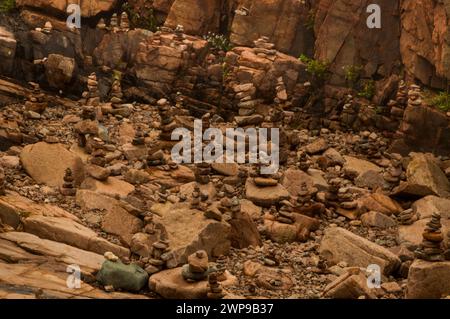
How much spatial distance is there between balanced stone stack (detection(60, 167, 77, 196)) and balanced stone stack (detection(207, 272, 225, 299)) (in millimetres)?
8046

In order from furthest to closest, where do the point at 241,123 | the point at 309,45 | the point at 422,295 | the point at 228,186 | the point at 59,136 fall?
the point at 309,45 → the point at 241,123 → the point at 59,136 → the point at 228,186 → the point at 422,295

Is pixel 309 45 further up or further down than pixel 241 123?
further up

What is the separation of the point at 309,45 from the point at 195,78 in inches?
213

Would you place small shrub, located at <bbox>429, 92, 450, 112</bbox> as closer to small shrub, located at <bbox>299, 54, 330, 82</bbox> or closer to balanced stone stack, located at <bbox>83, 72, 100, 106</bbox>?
small shrub, located at <bbox>299, 54, 330, 82</bbox>

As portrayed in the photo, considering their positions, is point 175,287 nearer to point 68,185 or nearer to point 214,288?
point 214,288

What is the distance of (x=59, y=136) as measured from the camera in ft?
101

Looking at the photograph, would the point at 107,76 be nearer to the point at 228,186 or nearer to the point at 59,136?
the point at 59,136

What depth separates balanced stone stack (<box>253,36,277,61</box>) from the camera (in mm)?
34844

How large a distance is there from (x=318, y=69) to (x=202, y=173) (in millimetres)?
9498

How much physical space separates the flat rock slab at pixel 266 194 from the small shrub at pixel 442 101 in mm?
8166

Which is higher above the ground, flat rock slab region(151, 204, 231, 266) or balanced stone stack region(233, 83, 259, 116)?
balanced stone stack region(233, 83, 259, 116)

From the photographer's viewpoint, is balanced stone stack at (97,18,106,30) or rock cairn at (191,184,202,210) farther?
balanced stone stack at (97,18,106,30)

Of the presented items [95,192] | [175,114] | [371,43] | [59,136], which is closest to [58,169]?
[95,192]

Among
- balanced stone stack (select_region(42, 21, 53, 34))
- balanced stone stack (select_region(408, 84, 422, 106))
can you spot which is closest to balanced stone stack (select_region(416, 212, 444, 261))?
balanced stone stack (select_region(408, 84, 422, 106))
